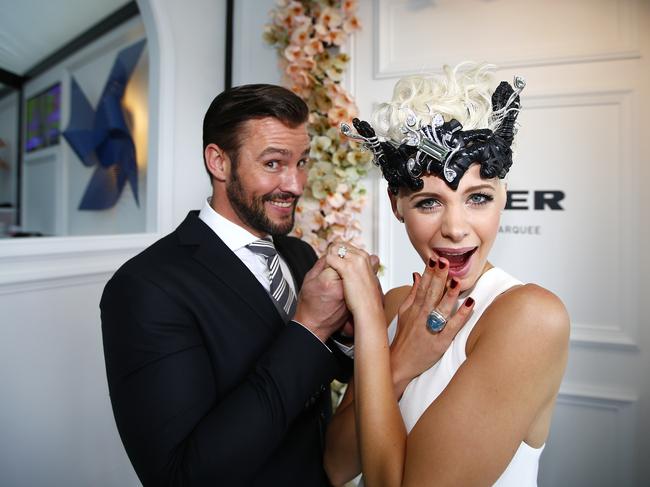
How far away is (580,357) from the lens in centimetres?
203

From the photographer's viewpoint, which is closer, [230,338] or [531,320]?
[531,320]

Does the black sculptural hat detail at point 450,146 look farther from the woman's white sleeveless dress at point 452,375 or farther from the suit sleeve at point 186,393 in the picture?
the suit sleeve at point 186,393

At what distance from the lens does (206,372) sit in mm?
1038

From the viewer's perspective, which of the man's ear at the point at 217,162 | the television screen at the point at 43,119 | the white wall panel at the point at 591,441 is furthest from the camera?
the white wall panel at the point at 591,441

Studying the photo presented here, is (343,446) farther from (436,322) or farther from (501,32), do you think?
(501,32)

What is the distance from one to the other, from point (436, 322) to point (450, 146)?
15.3 inches

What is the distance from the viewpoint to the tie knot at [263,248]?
1363 mm

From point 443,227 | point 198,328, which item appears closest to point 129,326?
point 198,328

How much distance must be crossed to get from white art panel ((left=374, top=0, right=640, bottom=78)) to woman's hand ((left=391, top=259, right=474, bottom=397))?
1.54 metres

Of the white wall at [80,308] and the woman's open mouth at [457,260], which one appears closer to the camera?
the woman's open mouth at [457,260]

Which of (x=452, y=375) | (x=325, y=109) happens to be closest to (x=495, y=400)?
(x=452, y=375)

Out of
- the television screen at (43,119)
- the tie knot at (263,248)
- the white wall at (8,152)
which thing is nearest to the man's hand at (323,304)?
the tie knot at (263,248)

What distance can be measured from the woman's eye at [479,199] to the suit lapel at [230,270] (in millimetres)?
583

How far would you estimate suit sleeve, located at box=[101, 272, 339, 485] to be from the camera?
3.07ft
